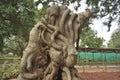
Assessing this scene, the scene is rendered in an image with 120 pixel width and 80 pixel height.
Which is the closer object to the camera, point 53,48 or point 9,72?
point 53,48

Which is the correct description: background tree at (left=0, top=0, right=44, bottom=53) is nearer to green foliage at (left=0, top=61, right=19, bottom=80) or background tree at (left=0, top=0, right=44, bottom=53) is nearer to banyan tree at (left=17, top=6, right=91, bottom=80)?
green foliage at (left=0, top=61, right=19, bottom=80)

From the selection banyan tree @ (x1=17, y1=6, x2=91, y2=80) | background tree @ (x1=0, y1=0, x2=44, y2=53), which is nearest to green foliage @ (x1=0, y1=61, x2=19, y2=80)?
banyan tree @ (x1=17, y1=6, x2=91, y2=80)

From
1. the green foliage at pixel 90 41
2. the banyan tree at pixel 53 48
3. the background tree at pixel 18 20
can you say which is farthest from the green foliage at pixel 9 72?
the green foliage at pixel 90 41

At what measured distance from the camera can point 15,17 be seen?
22766 mm

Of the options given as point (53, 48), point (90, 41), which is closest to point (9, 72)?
point (53, 48)

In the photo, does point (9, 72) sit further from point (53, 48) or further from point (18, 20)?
point (18, 20)

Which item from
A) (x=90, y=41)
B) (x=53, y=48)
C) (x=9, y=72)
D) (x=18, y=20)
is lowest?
(x=9, y=72)

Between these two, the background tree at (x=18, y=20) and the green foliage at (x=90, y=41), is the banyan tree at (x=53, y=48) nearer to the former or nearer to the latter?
the background tree at (x=18, y=20)

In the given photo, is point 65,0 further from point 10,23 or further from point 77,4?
point 10,23

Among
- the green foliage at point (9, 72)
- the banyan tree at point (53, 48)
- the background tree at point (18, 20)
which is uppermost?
the background tree at point (18, 20)

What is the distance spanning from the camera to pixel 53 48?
6.64m

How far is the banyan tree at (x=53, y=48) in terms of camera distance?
21.4 ft

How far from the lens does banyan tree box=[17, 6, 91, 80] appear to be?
653cm

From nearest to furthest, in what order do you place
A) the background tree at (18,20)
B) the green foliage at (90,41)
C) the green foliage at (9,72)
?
the green foliage at (9,72) < the background tree at (18,20) < the green foliage at (90,41)
